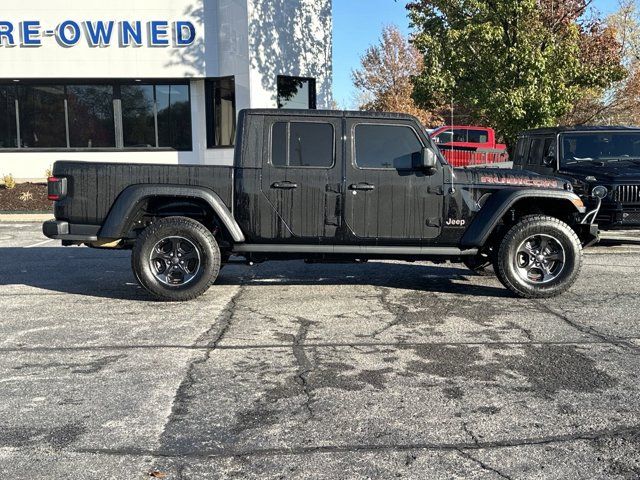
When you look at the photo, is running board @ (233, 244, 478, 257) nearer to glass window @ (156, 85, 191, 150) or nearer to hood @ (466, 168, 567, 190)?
hood @ (466, 168, 567, 190)

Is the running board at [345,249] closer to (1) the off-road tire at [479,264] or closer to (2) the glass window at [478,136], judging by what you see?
(1) the off-road tire at [479,264]

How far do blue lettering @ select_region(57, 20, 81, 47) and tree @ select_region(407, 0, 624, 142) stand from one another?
387 inches

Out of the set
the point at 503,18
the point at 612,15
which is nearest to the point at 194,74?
the point at 503,18

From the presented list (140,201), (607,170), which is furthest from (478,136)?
(140,201)

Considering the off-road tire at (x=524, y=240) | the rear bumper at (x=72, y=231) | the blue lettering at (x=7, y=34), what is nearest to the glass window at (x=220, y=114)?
the blue lettering at (x=7, y=34)

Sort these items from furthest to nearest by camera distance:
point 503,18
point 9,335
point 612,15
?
point 612,15 < point 503,18 < point 9,335

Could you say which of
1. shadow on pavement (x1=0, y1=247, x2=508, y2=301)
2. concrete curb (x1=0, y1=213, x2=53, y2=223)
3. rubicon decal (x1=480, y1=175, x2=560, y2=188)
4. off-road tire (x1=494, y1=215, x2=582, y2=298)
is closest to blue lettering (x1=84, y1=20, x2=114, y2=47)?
concrete curb (x1=0, y1=213, x2=53, y2=223)

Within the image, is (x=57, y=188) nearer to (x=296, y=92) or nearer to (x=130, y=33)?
(x=296, y=92)

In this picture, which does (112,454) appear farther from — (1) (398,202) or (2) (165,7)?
(2) (165,7)

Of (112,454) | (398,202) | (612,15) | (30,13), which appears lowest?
(112,454)

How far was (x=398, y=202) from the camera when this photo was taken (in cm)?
667

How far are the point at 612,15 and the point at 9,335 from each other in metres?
37.7

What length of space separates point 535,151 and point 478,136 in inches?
562

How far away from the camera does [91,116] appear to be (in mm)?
19750
